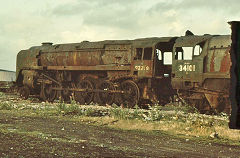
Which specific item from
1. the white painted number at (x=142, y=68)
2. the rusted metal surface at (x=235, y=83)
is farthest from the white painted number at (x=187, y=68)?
the rusted metal surface at (x=235, y=83)

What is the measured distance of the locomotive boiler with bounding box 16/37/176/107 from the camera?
1686 centimetres

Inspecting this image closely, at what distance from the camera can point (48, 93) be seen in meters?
22.2

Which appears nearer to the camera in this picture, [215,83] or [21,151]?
[21,151]

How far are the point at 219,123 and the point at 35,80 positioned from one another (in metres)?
15.4

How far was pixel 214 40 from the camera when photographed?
14164 mm

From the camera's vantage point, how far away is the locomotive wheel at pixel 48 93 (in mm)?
21812

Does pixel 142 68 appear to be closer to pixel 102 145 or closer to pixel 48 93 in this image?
pixel 48 93

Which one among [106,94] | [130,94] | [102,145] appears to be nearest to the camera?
[102,145]

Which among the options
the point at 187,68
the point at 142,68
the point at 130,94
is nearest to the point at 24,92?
the point at 130,94

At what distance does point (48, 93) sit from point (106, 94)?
560cm

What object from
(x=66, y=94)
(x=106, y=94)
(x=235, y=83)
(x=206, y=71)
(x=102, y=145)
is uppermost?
(x=206, y=71)

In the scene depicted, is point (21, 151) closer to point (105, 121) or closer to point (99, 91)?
point (105, 121)

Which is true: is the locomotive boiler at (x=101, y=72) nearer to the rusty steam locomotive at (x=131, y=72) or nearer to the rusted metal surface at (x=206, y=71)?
the rusty steam locomotive at (x=131, y=72)

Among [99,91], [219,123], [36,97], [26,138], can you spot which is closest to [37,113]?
[99,91]
